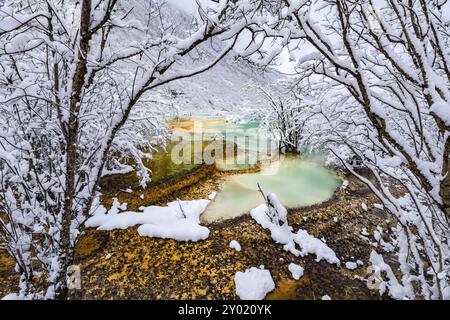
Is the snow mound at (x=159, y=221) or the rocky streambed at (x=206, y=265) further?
the snow mound at (x=159, y=221)

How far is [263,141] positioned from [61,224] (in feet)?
46.3

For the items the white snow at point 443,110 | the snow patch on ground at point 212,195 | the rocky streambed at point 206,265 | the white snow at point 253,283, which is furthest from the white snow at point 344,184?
the white snow at point 443,110

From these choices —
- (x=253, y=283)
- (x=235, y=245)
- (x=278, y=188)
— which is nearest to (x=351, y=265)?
(x=253, y=283)

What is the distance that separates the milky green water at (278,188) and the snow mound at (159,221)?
1.78 ft

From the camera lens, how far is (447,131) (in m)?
1.82

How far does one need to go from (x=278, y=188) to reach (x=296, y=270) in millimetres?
3879

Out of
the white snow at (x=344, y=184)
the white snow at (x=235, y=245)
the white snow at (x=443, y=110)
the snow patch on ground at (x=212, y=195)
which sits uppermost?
the white snow at (x=443, y=110)

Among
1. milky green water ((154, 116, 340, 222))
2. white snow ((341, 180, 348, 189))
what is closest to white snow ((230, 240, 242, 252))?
milky green water ((154, 116, 340, 222))

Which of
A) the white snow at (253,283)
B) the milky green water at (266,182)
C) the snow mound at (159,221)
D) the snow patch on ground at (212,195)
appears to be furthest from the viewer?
the snow patch on ground at (212,195)

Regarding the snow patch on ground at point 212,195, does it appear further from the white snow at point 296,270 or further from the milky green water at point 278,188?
the white snow at point 296,270

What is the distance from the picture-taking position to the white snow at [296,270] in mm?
4480
